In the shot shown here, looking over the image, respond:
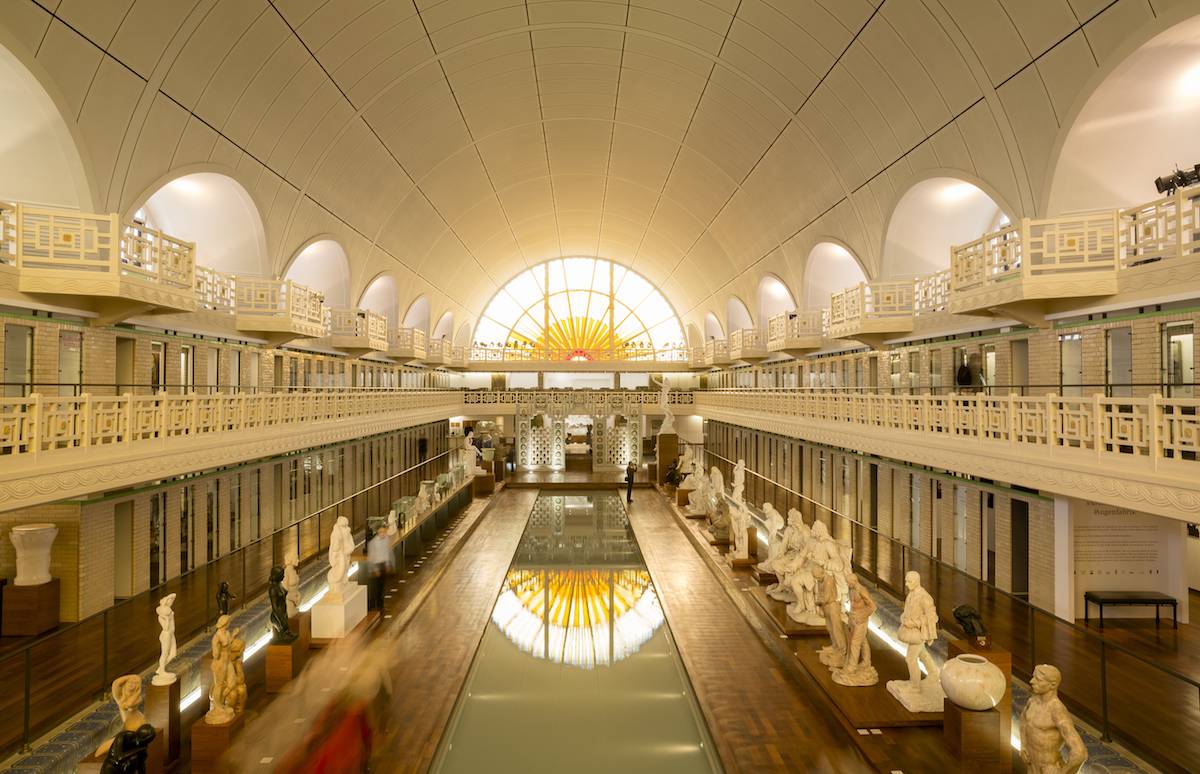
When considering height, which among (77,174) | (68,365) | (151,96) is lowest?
(68,365)

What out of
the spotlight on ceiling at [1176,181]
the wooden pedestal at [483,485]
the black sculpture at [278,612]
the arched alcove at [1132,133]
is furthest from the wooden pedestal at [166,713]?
the wooden pedestal at [483,485]

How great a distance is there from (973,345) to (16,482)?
18.0 metres

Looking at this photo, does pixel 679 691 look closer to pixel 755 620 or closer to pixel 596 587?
pixel 755 620

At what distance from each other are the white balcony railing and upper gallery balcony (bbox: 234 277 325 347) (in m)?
1.99

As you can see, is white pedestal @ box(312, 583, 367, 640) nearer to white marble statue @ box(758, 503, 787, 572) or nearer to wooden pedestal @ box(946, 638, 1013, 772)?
white marble statue @ box(758, 503, 787, 572)

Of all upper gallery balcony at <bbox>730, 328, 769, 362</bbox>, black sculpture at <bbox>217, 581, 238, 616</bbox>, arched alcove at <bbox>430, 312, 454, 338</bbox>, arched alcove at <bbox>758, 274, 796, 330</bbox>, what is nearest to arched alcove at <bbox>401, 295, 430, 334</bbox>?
arched alcove at <bbox>430, 312, 454, 338</bbox>

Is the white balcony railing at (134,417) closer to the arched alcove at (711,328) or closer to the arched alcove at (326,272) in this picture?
the arched alcove at (326,272)

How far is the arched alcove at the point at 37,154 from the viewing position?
10.9 meters

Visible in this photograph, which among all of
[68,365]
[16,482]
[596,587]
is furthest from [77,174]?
[596,587]

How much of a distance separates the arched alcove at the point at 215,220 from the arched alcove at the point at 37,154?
17.0 feet

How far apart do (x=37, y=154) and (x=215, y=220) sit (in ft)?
23.0

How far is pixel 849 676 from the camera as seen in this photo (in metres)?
9.47

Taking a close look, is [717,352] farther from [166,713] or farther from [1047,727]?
[166,713]

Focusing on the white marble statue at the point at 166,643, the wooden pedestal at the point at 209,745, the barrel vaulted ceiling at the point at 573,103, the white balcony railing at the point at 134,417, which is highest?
the barrel vaulted ceiling at the point at 573,103
